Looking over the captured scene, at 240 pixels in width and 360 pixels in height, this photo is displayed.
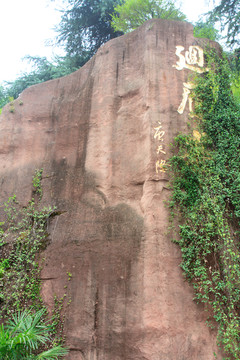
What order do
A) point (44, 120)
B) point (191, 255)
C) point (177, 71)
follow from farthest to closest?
point (44, 120) < point (177, 71) < point (191, 255)

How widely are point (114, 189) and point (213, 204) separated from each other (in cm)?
189

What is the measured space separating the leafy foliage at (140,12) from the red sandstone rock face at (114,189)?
4.12 metres

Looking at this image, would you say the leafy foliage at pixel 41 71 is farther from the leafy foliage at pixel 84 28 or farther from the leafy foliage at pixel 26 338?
the leafy foliage at pixel 26 338

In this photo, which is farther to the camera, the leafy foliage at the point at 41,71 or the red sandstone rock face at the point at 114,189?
the leafy foliage at the point at 41,71

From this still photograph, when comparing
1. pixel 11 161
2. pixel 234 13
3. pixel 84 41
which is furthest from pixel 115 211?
pixel 84 41

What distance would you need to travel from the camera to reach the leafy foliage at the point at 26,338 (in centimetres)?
460

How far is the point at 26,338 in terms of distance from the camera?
15.3 ft

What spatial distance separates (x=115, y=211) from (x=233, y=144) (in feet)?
8.55

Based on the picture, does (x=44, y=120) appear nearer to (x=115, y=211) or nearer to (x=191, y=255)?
(x=115, y=211)

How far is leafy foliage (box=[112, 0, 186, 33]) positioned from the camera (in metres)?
11.0

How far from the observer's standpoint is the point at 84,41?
13.2 metres

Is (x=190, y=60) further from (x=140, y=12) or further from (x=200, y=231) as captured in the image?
(x=140, y=12)

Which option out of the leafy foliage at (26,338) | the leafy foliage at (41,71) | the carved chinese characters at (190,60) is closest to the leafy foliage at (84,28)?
the leafy foliage at (41,71)

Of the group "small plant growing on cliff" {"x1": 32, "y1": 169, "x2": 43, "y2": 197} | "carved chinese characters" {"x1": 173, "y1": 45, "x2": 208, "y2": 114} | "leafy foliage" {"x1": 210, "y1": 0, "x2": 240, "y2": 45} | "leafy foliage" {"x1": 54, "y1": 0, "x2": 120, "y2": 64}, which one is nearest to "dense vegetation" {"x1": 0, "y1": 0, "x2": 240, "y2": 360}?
"small plant growing on cliff" {"x1": 32, "y1": 169, "x2": 43, "y2": 197}
